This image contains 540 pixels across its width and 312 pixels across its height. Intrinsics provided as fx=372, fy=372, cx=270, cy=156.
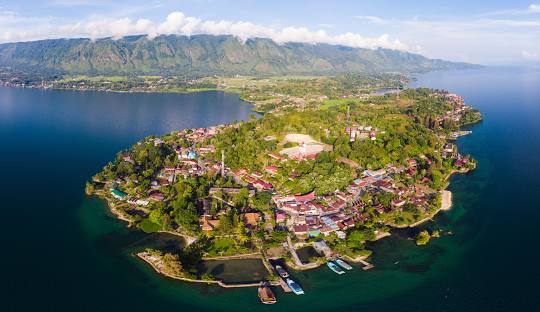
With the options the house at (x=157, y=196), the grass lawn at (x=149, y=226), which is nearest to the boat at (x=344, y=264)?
the grass lawn at (x=149, y=226)

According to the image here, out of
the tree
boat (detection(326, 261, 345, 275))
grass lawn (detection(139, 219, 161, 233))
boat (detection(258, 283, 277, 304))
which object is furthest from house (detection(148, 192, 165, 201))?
boat (detection(326, 261, 345, 275))

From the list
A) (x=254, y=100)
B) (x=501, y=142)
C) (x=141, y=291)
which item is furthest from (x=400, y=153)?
(x=254, y=100)

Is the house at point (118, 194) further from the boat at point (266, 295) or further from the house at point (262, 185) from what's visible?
the boat at point (266, 295)

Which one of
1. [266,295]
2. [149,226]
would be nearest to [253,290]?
[266,295]

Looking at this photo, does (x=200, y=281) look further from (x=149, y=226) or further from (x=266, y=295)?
(x=149, y=226)

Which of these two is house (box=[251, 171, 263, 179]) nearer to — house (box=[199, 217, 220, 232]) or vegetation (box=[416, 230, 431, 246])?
house (box=[199, 217, 220, 232])
